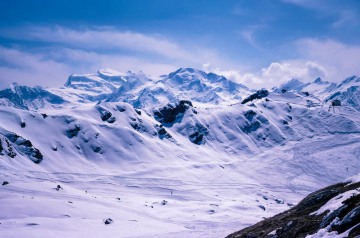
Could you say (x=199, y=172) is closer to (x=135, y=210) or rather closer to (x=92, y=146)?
(x=92, y=146)

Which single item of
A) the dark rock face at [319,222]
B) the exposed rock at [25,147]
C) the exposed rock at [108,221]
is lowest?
the dark rock face at [319,222]

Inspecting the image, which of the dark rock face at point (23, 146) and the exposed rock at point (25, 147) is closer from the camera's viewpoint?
the dark rock face at point (23, 146)

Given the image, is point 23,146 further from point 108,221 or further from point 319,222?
point 319,222

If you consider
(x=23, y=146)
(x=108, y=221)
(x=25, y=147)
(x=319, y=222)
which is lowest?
(x=319, y=222)

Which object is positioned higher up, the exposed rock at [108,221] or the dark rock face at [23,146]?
the dark rock face at [23,146]

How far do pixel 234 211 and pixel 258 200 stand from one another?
3620 centimetres

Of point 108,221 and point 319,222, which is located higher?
point 108,221

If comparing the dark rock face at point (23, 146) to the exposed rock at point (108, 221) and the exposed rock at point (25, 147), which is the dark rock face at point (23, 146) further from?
the exposed rock at point (108, 221)

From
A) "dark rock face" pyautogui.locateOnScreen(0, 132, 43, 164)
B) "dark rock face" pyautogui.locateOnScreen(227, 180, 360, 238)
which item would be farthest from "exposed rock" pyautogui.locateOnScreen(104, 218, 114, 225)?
"dark rock face" pyautogui.locateOnScreen(0, 132, 43, 164)

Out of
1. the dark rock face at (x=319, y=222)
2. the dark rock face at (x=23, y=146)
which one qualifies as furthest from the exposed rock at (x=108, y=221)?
the dark rock face at (x=23, y=146)

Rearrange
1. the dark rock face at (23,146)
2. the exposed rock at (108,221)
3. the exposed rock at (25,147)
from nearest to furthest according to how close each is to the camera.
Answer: the exposed rock at (108,221) → the dark rock face at (23,146) → the exposed rock at (25,147)

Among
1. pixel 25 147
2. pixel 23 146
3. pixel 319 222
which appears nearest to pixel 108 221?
pixel 319 222

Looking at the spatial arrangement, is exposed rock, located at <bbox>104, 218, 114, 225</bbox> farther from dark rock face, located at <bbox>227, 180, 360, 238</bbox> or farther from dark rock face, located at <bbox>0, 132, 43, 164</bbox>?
dark rock face, located at <bbox>0, 132, 43, 164</bbox>

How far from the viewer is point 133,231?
78562 mm
